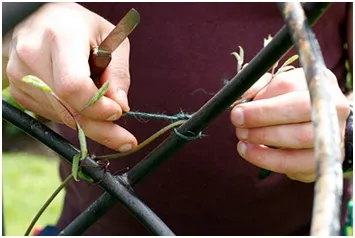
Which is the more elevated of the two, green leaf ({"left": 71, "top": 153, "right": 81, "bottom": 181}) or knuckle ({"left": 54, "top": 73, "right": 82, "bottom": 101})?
knuckle ({"left": 54, "top": 73, "right": 82, "bottom": 101})

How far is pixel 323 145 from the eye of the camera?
0.77 ft

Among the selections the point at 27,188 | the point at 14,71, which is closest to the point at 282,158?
the point at 14,71

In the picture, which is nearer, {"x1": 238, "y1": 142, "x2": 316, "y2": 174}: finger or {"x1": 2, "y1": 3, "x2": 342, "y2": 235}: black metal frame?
{"x1": 2, "y1": 3, "x2": 342, "y2": 235}: black metal frame

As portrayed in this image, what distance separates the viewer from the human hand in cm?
54

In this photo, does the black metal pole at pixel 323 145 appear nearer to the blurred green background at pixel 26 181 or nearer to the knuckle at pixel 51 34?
the knuckle at pixel 51 34

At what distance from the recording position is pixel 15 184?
2756mm

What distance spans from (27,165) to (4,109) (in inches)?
103

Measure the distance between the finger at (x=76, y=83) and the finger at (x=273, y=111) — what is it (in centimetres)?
11

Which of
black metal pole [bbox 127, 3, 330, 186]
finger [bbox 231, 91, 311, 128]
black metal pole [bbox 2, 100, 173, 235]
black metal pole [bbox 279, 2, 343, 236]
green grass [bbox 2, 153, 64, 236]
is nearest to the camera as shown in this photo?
black metal pole [bbox 279, 2, 343, 236]

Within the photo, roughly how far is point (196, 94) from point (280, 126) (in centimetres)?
27

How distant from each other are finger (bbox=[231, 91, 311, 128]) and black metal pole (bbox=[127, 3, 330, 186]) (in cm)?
11

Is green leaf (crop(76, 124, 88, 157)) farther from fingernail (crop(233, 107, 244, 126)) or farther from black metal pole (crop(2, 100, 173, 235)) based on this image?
fingernail (crop(233, 107, 244, 126))

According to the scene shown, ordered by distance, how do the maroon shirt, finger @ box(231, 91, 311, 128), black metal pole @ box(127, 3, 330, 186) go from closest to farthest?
1. black metal pole @ box(127, 3, 330, 186)
2. finger @ box(231, 91, 311, 128)
3. the maroon shirt

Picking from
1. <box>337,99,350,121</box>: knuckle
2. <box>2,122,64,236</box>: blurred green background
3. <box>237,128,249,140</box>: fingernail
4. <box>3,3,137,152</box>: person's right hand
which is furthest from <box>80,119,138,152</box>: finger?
<box>2,122,64,236</box>: blurred green background
